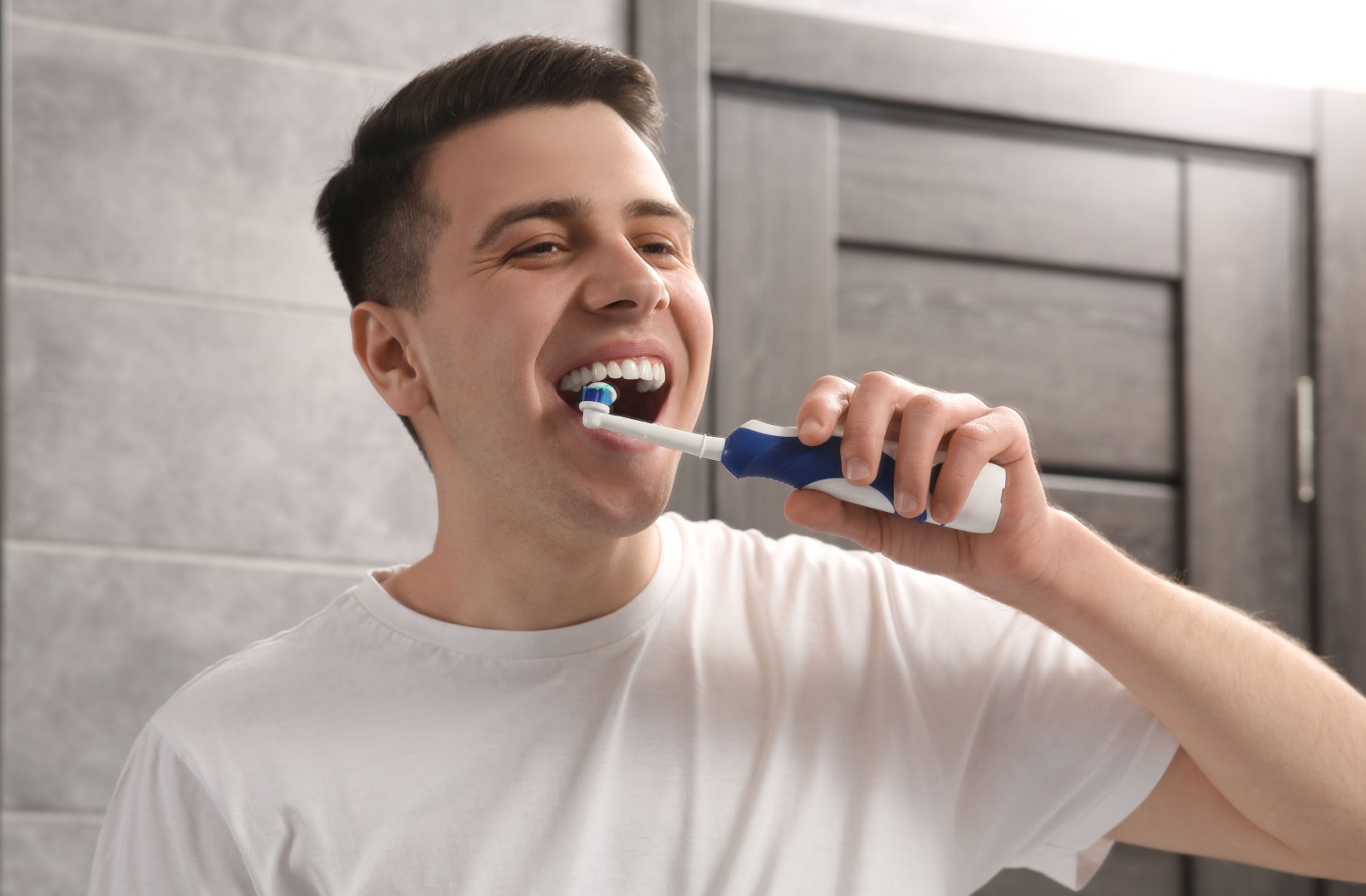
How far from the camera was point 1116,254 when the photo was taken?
174 centimetres

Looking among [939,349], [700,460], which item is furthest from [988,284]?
[700,460]

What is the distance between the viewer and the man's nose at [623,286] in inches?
36.4

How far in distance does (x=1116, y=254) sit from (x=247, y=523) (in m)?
1.19

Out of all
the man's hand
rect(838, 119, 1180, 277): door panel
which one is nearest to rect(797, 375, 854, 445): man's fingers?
the man's hand

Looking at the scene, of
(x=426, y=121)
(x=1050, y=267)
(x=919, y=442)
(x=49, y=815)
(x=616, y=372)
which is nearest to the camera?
(x=919, y=442)

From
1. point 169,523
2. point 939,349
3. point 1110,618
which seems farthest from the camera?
point 939,349

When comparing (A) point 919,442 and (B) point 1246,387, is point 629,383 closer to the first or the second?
(A) point 919,442

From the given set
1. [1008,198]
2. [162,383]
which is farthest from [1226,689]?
[162,383]

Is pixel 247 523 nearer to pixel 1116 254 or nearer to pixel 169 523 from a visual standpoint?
pixel 169 523

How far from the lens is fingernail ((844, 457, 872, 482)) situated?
729 mm

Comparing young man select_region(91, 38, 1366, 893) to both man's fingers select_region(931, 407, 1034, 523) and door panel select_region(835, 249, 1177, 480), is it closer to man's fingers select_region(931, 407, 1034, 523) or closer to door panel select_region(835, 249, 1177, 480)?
man's fingers select_region(931, 407, 1034, 523)

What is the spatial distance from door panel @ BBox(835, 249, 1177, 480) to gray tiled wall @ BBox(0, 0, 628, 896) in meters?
0.62

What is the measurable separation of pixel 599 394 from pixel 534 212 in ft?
0.57

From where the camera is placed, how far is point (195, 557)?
4.56 feet
